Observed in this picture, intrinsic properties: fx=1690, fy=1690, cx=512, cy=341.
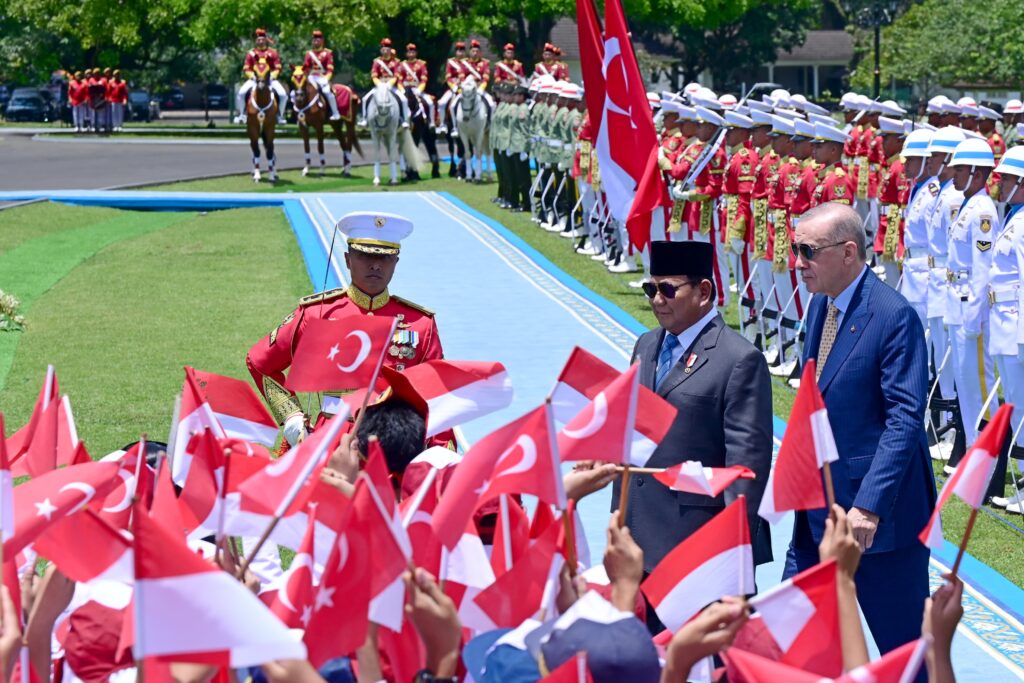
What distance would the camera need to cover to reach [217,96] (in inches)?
3100

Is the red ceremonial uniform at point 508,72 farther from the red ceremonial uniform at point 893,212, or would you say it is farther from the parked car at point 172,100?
the parked car at point 172,100

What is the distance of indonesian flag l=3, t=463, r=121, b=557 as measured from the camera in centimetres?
387

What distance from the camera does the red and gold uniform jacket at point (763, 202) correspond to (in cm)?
1459

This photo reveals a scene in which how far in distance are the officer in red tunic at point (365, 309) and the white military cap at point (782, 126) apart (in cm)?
851

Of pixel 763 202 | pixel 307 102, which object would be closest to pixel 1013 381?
pixel 763 202

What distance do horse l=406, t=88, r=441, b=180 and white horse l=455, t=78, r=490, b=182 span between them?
1.35 metres

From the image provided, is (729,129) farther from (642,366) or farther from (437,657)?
(437,657)

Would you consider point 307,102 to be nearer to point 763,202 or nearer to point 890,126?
point 890,126

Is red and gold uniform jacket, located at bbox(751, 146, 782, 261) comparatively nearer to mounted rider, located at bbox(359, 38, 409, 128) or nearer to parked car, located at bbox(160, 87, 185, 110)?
mounted rider, located at bbox(359, 38, 409, 128)

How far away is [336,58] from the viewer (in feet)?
216

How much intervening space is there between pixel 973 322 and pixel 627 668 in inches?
293

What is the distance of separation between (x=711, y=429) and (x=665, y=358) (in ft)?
1.06

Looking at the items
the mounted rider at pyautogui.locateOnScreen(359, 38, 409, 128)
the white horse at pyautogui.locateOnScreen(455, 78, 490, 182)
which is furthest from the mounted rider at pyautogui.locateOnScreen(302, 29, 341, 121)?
the white horse at pyautogui.locateOnScreen(455, 78, 490, 182)

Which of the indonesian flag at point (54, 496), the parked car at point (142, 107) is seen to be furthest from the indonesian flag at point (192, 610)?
the parked car at point (142, 107)
